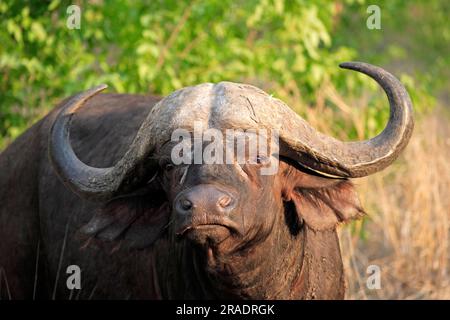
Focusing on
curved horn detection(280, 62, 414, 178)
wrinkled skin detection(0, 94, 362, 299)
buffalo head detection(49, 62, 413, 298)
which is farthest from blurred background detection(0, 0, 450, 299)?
curved horn detection(280, 62, 414, 178)

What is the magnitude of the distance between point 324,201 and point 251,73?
9.91 feet

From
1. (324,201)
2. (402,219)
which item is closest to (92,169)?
(324,201)

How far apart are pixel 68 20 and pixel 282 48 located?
186 centimetres

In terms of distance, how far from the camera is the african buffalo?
4.05 m

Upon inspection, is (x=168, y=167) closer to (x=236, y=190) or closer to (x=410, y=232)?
(x=236, y=190)

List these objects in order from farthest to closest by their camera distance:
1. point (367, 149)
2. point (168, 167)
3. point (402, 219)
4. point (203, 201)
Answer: point (402, 219) → point (367, 149) → point (168, 167) → point (203, 201)

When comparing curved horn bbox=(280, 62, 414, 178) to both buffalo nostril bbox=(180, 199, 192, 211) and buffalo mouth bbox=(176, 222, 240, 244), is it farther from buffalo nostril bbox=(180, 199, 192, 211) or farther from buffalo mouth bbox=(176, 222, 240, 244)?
buffalo nostril bbox=(180, 199, 192, 211)

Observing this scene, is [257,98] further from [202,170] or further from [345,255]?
[345,255]

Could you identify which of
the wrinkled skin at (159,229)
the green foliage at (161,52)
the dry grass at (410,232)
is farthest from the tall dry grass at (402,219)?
the wrinkled skin at (159,229)

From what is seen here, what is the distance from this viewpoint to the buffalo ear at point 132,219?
462 centimetres

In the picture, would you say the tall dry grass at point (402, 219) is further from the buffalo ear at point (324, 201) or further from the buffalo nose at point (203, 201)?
the buffalo nose at point (203, 201)

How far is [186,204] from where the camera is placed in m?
3.81

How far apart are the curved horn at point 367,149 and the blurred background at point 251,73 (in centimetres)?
231

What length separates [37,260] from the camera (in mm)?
5594
